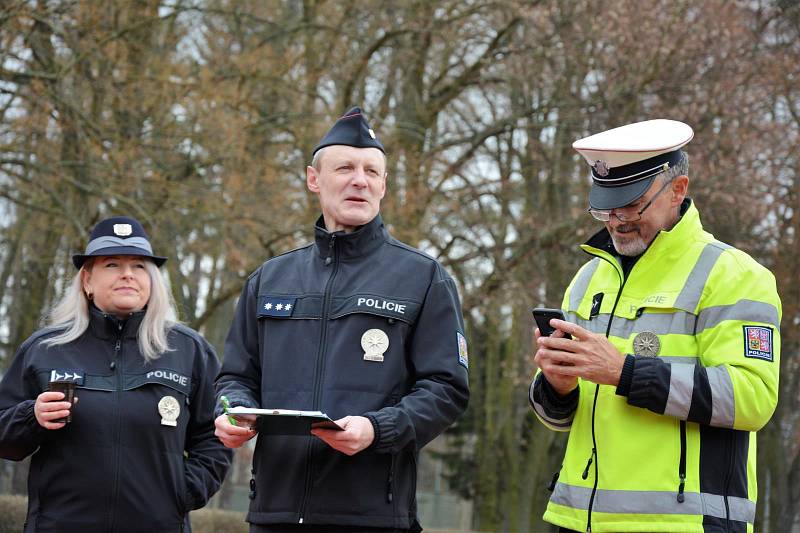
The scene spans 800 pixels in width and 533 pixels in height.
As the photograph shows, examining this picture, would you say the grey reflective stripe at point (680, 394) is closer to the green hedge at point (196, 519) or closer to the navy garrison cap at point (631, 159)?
the navy garrison cap at point (631, 159)

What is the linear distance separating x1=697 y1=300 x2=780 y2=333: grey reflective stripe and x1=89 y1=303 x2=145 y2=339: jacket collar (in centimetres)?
273

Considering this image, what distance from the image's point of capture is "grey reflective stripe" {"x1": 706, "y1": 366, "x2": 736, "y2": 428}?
356cm

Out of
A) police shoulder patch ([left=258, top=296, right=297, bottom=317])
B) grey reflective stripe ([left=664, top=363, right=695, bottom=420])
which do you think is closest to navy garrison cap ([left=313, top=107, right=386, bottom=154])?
police shoulder patch ([left=258, top=296, right=297, bottom=317])

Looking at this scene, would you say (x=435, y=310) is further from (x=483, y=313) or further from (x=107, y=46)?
(x=483, y=313)

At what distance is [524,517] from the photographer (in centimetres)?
1958

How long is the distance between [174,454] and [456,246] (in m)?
12.9

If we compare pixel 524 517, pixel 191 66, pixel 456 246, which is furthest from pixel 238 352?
pixel 524 517

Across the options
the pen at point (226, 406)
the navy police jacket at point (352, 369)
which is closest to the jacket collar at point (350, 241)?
the navy police jacket at point (352, 369)

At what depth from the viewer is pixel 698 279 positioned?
12.5 feet

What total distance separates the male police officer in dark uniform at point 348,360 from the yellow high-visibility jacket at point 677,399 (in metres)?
0.50

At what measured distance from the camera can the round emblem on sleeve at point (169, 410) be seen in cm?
517

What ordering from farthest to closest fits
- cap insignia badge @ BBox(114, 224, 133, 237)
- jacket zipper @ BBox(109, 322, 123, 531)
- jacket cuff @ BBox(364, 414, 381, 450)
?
1. cap insignia badge @ BBox(114, 224, 133, 237)
2. jacket zipper @ BBox(109, 322, 123, 531)
3. jacket cuff @ BBox(364, 414, 381, 450)

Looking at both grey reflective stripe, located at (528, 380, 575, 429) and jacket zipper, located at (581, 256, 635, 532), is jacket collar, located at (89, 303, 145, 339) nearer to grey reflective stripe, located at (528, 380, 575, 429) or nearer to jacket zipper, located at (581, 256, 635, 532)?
grey reflective stripe, located at (528, 380, 575, 429)

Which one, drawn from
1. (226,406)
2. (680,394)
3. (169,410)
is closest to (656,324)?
(680,394)
